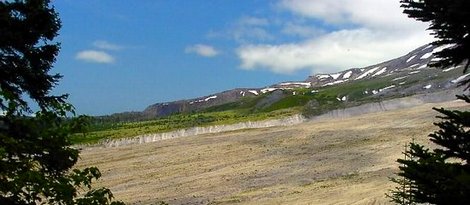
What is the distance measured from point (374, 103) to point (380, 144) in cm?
4860

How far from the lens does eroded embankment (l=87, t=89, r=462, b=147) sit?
101m

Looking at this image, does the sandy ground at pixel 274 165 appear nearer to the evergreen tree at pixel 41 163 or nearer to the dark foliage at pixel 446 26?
the dark foliage at pixel 446 26

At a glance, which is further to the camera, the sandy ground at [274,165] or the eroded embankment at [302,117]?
the eroded embankment at [302,117]

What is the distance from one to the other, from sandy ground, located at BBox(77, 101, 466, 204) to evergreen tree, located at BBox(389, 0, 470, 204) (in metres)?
29.2

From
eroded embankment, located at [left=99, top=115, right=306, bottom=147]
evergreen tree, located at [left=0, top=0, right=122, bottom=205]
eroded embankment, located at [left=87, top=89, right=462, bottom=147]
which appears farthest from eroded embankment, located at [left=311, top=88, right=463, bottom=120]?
evergreen tree, located at [left=0, top=0, right=122, bottom=205]

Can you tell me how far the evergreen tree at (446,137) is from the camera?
529 centimetres

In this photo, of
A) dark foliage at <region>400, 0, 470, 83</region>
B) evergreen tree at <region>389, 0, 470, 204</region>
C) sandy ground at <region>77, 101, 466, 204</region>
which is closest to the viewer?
evergreen tree at <region>389, 0, 470, 204</region>

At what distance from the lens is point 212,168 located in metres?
58.2

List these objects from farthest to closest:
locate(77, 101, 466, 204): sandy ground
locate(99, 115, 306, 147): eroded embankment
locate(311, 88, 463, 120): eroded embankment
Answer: locate(311, 88, 463, 120): eroded embankment, locate(99, 115, 306, 147): eroded embankment, locate(77, 101, 466, 204): sandy ground

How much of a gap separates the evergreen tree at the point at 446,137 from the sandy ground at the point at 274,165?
29163 mm

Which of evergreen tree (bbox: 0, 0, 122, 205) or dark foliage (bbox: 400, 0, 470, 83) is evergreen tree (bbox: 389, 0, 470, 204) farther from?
evergreen tree (bbox: 0, 0, 122, 205)

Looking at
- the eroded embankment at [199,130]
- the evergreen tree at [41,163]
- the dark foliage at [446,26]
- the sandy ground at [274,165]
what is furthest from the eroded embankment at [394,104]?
the evergreen tree at [41,163]

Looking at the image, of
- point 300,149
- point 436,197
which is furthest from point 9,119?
point 300,149

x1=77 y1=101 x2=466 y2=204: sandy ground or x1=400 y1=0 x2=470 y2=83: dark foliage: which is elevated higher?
x1=400 y1=0 x2=470 y2=83: dark foliage
